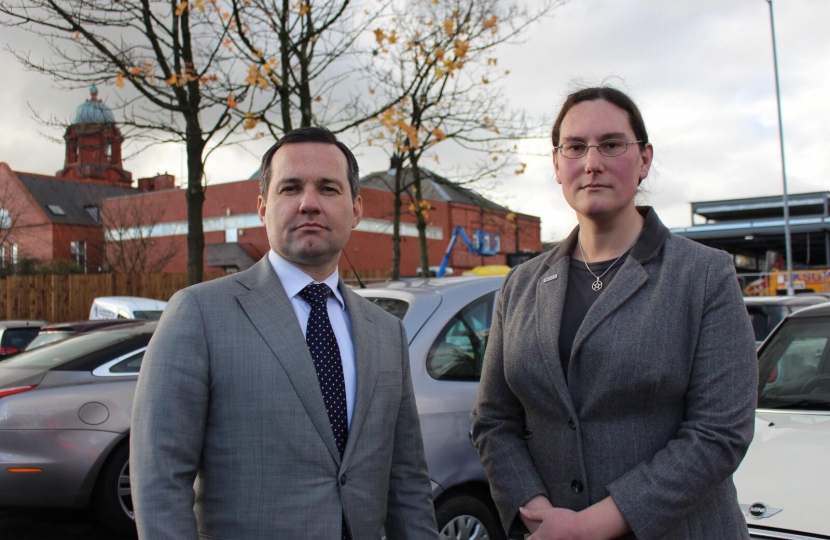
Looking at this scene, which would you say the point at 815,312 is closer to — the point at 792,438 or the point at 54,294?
the point at 792,438

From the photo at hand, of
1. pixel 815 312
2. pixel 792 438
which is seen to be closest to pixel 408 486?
pixel 792 438

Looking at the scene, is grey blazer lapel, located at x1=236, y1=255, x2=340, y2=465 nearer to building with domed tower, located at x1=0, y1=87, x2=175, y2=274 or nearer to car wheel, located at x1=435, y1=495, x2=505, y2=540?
car wheel, located at x1=435, y1=495, x2=505, y2=540

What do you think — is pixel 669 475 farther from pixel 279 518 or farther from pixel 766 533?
pixel 766 533

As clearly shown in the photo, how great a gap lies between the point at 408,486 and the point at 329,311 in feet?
1.94

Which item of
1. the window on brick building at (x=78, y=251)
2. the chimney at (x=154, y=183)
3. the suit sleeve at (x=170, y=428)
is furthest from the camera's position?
the chimney at (x=154, y=183)

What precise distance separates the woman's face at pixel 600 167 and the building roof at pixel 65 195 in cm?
5289


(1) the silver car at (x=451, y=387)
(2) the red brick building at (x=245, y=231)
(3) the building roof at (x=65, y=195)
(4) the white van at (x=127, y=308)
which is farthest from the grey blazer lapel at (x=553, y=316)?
(3) the building roof at (x=65, y=195)

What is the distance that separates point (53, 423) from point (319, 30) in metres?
7.53

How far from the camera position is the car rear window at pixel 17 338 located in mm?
12509

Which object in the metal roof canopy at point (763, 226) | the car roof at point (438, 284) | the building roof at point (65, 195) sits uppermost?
the building roof at point (65, 195)

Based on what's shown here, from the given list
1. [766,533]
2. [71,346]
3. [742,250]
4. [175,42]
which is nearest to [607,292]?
[766,533]

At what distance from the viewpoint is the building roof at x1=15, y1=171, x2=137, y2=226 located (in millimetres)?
51562

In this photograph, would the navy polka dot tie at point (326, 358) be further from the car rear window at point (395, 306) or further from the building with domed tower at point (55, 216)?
the building with domed tower at point (55, 216)

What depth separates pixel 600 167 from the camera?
210cm
